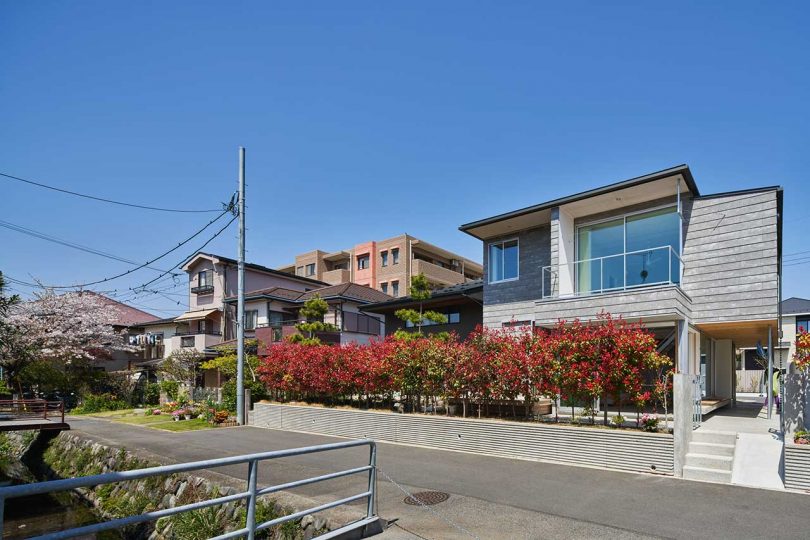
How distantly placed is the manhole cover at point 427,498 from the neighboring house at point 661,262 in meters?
7.92

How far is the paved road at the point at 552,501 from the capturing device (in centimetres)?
631

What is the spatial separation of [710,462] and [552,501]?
3488 millimetres

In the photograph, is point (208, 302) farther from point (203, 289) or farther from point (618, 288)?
point (618, 288)

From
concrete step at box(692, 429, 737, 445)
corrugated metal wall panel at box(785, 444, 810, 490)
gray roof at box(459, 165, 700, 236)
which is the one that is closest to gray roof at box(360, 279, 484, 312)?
gray roof at box(459, 165, 700, 236)

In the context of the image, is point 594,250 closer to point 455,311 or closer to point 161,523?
point 455,311

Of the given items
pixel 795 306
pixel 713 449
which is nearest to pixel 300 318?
pixel 713 449

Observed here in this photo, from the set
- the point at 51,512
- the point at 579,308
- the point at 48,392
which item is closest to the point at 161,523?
the point at 51,512

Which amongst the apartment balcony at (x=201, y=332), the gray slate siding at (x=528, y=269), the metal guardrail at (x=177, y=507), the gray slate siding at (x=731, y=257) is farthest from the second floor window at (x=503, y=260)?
the apartment balcony at (x=201, y=332)

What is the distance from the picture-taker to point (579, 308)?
14492mm

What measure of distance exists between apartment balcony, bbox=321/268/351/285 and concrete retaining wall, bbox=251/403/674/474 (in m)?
32.8

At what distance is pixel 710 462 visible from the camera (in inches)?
354

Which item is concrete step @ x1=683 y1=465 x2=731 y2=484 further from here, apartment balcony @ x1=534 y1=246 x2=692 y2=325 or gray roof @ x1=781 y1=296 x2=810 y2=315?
gray roof @ x1=781 y1=296 x2=810 y2=315

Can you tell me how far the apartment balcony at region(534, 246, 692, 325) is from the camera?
43.2ft

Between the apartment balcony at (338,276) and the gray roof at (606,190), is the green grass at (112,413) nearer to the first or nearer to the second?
the gray roof at (606,190)
